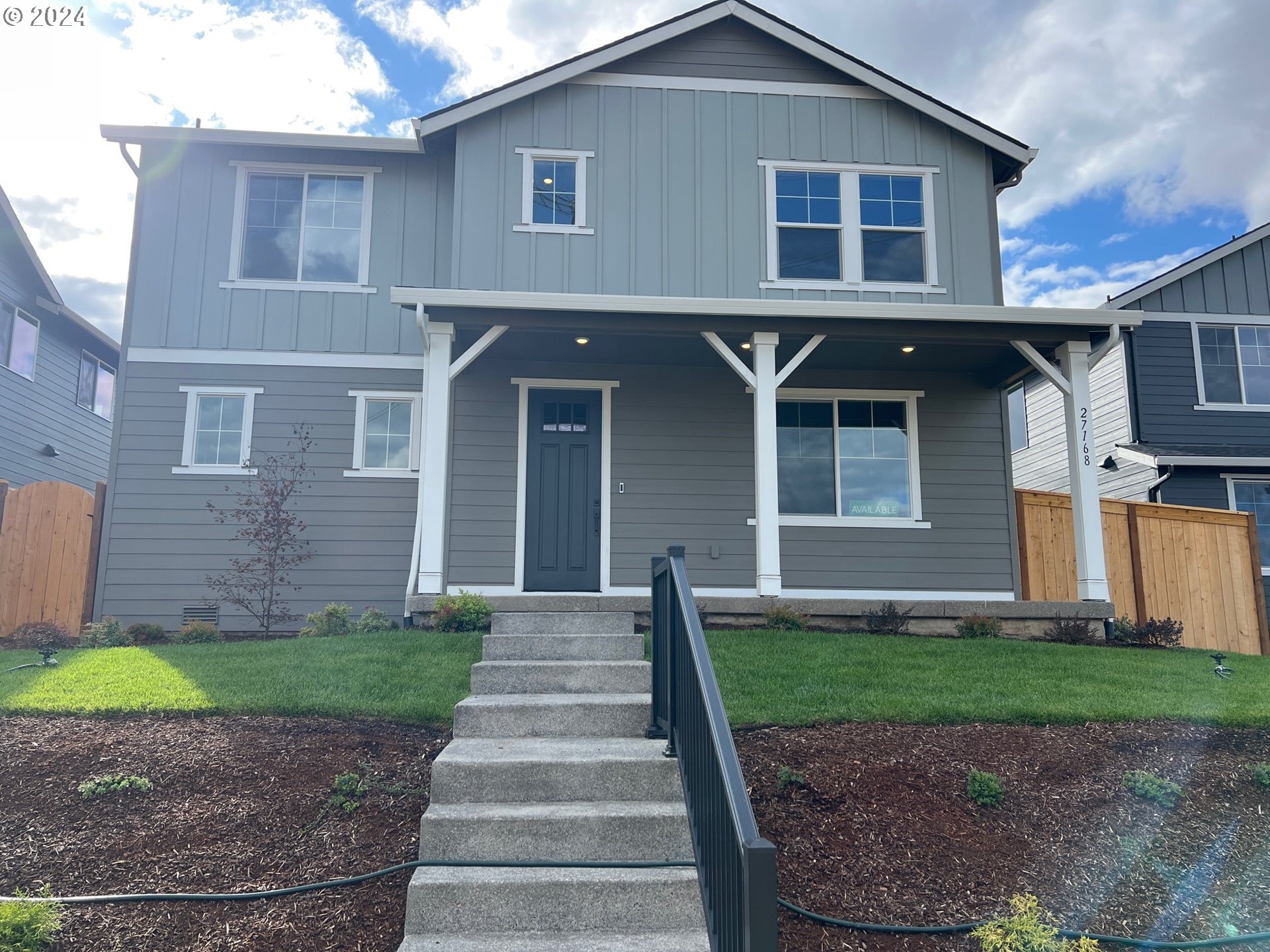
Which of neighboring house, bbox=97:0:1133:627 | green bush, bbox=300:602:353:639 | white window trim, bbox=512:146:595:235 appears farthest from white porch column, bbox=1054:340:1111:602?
green bush, bbox=300:602:353:639

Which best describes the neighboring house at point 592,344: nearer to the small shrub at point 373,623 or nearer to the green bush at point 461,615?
the small shrub at point 373,623

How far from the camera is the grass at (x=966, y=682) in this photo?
15.1 feet

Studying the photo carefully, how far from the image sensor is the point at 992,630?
701cm

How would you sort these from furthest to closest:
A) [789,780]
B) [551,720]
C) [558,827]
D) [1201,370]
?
[1201,370] → [551,720] → [789,780] → [558,827]

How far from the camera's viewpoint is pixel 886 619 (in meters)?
7.02

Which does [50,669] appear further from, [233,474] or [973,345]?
[973,345]

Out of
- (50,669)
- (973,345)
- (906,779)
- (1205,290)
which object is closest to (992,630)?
(973,345)

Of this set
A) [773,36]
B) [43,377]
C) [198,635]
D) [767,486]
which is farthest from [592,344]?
[43,377]

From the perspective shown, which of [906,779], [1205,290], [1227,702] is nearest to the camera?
[906,779]

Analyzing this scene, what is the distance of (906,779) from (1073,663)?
2694mm

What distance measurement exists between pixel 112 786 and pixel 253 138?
7389mm

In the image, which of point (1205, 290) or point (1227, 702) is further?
point (1205, 290)

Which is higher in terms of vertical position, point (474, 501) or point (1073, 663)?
point (474, 501)

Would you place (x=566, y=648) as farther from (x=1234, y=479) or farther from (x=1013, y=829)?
(x=1234, y=479)
